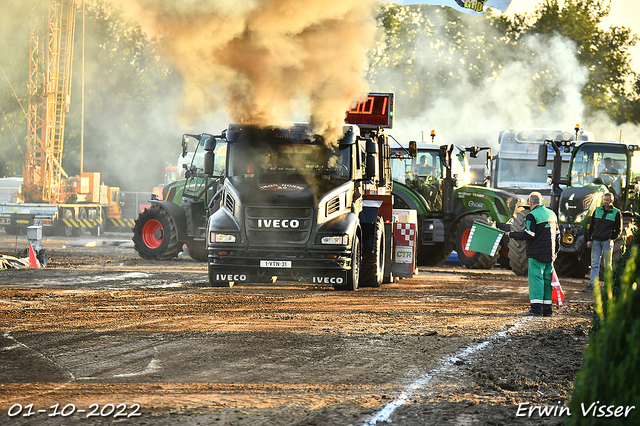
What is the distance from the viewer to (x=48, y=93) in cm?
4100

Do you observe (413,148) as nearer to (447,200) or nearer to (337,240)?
(337,240)

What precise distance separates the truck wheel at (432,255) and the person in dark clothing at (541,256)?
970cm

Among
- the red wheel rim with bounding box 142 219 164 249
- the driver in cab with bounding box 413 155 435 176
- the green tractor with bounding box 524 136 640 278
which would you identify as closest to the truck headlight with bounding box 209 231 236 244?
the red wheel rim with bounding box 142 219 164 249

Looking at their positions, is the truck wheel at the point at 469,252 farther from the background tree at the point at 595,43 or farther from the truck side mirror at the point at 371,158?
the background tree at the point at 595,43

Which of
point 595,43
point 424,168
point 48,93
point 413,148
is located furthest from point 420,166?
point 595,43

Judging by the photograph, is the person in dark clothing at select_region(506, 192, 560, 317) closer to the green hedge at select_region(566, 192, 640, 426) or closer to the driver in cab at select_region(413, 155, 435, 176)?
the green hedge at select_region(566, 192, 640, 426)

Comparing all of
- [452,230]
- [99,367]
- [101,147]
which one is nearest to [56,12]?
[101,147]

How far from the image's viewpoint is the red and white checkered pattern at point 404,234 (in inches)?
668

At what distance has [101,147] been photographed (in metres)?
53.0

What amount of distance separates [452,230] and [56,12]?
26.3 metres

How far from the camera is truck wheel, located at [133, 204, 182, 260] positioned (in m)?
20.8

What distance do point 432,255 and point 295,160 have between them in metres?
9.04

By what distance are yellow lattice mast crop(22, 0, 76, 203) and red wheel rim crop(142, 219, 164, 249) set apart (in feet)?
71.2

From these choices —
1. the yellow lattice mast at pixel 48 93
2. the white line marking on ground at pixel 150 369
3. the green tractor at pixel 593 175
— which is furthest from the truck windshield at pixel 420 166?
the yellow lattice mast at pixel 48 93
